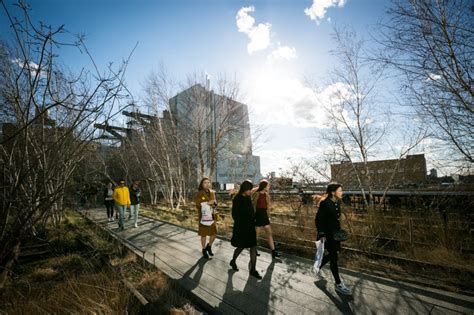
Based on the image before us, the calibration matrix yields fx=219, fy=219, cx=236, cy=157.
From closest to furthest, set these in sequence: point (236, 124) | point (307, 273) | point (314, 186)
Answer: point (307, 273) → point (314, 186) → point (236, 124)

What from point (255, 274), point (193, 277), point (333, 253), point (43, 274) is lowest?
point (43, 274)

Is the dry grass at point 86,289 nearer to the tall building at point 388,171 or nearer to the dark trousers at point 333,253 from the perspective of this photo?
the dark trousers at point 333,253

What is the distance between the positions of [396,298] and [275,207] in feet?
32.4

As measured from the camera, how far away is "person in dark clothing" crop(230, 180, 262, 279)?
14.6 ft

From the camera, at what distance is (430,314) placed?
2.98 meters

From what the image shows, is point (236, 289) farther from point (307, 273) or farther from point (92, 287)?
point (92, 287)

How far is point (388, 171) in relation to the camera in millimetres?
9164

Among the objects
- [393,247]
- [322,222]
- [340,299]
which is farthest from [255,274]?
[393,247]

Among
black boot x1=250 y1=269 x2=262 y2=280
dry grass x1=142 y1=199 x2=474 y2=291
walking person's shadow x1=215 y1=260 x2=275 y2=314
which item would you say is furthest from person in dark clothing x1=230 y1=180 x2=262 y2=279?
dry grass x1=142 y1=199 x2=474 y2=291

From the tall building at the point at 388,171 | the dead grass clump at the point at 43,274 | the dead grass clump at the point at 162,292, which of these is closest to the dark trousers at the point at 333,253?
the dead grass clump at the point at 162,292

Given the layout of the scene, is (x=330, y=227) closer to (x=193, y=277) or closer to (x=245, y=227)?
(x=245, y=227)

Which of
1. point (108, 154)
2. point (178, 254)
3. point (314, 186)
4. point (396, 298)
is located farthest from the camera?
point (108, 154)

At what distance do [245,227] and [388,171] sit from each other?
777 centimetres

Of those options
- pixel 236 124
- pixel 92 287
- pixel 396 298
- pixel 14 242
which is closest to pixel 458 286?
pixel 396 298
